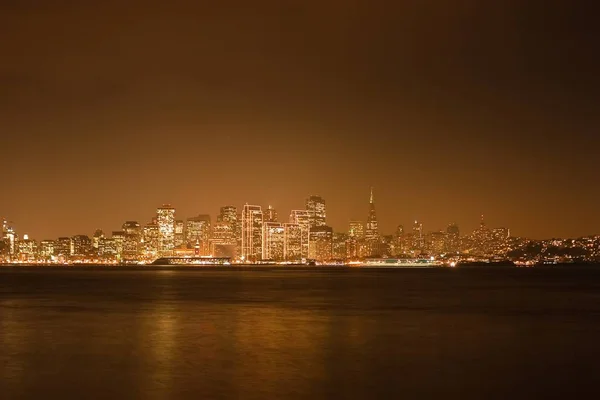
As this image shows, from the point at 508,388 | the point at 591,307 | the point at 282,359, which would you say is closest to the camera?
the point at 508,388

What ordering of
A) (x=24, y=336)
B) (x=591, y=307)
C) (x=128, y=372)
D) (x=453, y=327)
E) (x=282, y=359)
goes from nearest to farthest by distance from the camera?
(x=128, y=372), (x=282, y=359), (x=24, y=336), (x=453, y=327), (x=591, y=307)

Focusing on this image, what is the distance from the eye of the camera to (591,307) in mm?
61656

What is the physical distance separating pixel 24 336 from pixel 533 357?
84.0ft

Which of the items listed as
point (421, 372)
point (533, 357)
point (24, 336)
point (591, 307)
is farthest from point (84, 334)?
point (591, 307)

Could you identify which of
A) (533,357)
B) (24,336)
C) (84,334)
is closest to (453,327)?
(533,357)

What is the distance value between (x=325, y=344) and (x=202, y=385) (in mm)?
11365

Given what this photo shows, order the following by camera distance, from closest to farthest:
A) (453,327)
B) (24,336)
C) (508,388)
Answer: (508,388) → (24,336) → (453,327)

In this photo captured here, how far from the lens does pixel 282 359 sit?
31000mm

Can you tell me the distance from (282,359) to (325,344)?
5.23 meters

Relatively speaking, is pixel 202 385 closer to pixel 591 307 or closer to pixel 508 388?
pixel 508 388

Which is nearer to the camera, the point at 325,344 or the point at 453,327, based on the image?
the point at 325,344

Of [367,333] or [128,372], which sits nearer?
[128,372]

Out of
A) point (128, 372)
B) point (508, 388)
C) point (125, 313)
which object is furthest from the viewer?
point (125, 313)

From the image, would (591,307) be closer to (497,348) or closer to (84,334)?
(497,348)
